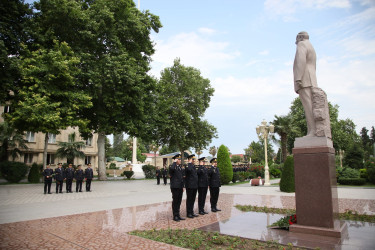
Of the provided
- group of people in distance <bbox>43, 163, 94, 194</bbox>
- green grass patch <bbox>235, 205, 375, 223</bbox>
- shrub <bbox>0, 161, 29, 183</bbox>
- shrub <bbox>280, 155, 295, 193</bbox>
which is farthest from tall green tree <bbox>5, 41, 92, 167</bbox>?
shrub <bbox>280, 155, 295, 193</bbox>

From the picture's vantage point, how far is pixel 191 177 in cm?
897

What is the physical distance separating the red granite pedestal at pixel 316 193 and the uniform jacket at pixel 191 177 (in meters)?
3.43

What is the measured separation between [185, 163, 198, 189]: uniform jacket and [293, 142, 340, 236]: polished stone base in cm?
350

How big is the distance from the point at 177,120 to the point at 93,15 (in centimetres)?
1690

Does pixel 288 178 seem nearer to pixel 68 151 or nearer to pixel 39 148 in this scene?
pixel 68 151

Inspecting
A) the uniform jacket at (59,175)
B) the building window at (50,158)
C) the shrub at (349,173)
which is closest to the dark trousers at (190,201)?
the uniform jacket at (59,175)

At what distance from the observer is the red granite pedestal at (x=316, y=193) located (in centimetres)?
596

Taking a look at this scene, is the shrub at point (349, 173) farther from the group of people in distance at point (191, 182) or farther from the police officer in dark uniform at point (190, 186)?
the police officer in dark uniform at point (190, 186)

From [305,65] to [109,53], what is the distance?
19.7 metres

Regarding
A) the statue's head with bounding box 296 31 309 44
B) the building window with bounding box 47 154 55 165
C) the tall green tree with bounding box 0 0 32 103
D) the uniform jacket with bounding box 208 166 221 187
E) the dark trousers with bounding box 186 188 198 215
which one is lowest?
the dark trousers with bounding box 186 188 198 215

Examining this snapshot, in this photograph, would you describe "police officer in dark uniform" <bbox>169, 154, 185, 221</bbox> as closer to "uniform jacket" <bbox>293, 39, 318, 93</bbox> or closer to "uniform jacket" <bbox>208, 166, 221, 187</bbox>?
"uniform jacket" <bbox>208, 166, 221, 187</bbox>

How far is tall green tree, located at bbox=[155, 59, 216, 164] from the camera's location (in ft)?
116

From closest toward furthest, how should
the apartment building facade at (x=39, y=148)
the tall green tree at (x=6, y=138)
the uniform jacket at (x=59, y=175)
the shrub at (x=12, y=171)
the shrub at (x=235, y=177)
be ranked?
1. the uniform jacket at (x=59, y=175)
2. the shrub at (x=12, y=171)
3. the shrub at (x=235, y=177)
4. the tall green tree at (x=6, y=138)
5. the apartment building facade at (x=39, y=148)

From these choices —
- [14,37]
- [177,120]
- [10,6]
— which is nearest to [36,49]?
[14,37]
